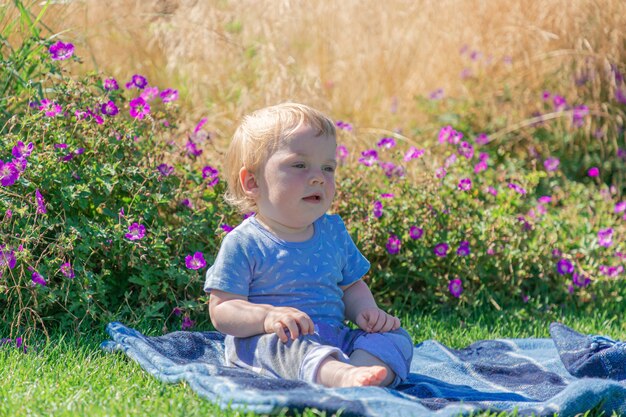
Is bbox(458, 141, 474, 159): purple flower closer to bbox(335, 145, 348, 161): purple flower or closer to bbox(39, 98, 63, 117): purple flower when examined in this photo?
bbox(335, 145, 348, 161): purple flower

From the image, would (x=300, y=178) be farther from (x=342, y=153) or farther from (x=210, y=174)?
(x=342, y=153)

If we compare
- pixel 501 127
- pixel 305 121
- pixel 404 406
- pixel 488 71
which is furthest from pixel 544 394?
pixel 488 71

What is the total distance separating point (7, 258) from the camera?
3279 mm

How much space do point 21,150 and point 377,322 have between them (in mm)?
1569

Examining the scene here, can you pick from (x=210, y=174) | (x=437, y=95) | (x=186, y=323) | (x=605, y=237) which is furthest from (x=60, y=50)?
(x=437, y=95)

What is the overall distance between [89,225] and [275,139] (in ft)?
3.30

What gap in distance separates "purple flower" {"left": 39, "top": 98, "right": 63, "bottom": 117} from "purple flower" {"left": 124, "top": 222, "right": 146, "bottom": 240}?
0.58 meters

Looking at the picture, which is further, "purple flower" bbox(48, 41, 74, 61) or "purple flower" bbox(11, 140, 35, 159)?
"purple flower" bbox(48, 41, 74, 61)

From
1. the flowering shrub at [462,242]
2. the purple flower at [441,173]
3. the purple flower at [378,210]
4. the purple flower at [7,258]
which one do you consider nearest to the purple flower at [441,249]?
the flowering shrub at [462,242]

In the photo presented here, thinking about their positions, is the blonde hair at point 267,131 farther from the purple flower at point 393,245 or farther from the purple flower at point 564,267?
the purple flower at point 564,267

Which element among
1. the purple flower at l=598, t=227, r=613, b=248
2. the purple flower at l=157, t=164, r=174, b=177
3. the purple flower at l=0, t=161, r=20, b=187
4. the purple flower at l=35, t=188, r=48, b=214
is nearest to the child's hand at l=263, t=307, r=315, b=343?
the purple flower at l=35, t=188, r=48, b=214

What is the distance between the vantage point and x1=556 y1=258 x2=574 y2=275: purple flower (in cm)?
439

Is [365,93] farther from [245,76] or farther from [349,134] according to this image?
[349,134]

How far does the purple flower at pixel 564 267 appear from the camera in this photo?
173 inches
